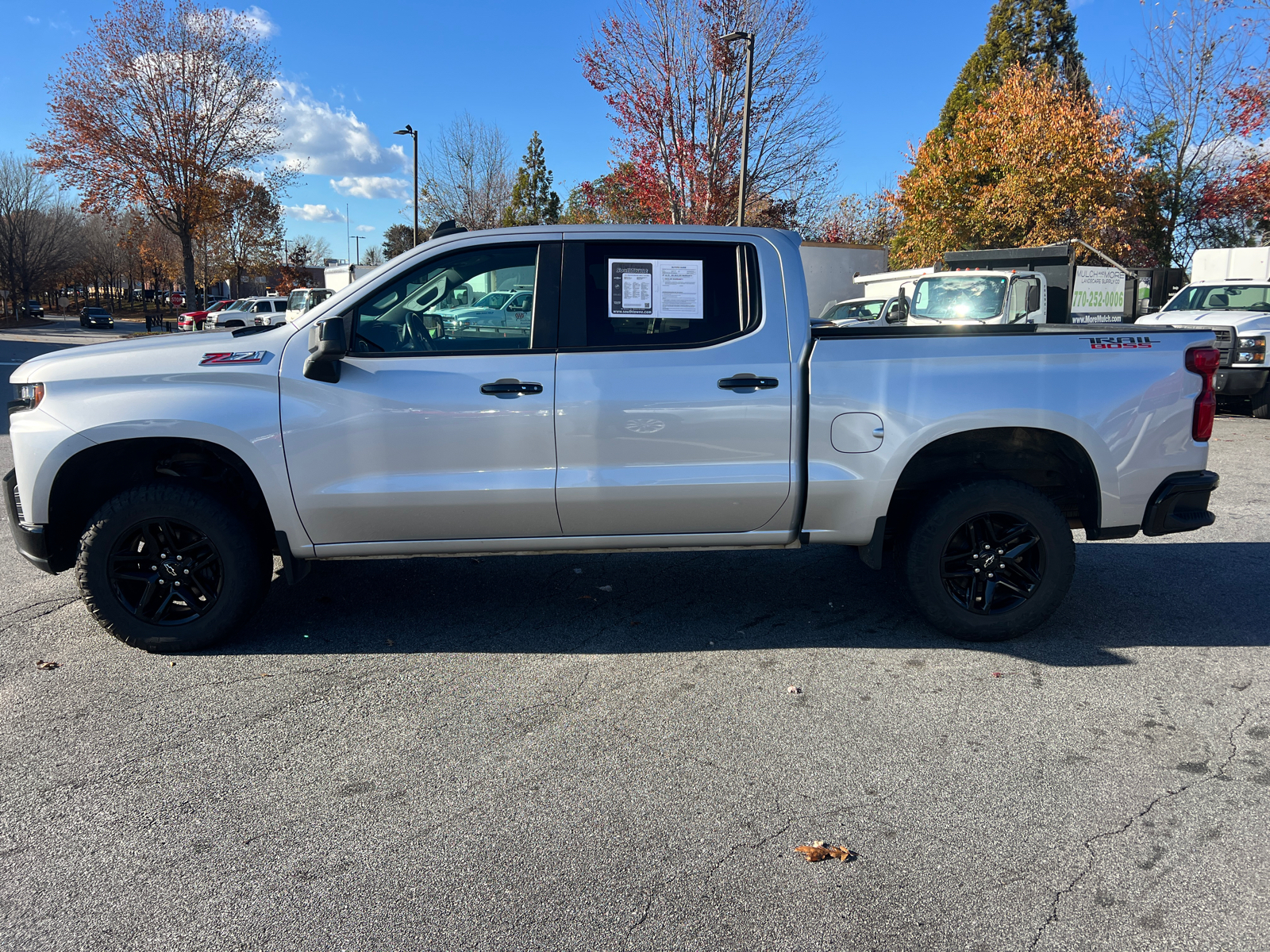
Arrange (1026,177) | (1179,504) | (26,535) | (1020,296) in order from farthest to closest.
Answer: (1026,177)
(1020,296)
(1179,504)
(26,535)

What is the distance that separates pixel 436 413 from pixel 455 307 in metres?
0.54

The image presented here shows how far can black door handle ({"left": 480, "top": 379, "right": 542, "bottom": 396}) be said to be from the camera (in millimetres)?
4117

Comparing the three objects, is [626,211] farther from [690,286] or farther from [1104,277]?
[690,286]

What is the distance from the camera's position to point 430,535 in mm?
4285

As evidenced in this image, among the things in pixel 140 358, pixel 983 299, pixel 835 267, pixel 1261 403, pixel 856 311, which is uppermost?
pixel 835 267

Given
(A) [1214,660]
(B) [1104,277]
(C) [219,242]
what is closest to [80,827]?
(A) [1214,660]

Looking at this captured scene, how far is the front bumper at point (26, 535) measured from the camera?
421 centimetres

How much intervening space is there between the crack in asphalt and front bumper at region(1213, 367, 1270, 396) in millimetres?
10643

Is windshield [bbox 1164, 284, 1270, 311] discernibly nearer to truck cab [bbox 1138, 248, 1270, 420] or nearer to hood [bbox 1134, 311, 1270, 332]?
truck cab [bbox 1138, 248, 1270, 420]

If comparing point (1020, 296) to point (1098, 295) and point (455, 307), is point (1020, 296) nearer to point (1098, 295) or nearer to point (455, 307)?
point (1098, 295)

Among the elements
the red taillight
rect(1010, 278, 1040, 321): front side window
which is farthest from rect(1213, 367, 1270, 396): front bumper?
the red taillight

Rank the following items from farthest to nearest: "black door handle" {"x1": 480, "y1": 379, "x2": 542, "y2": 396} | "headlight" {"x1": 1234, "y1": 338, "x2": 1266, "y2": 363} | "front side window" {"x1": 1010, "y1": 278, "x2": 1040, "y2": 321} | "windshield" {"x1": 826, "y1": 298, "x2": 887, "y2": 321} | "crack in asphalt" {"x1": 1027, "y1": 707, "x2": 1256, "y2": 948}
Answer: "windshield" {"x1": 826, "y1": 298, "x2": 887, "y2": 321}, "front side window" {"x1": 1010, "y1": 278, "x2": 1040, "y2": 321}, "headlight" {"x1": 1234, "y1": 338, "x2": 1266, "y2": 363}, "black door handle" {"x1": 480, "y1": 379, "x2": 542, "y2": 396}, "crack in asphalt" {"x1": 1027, "y1": 707, "x2": 1256, "y2": 948}

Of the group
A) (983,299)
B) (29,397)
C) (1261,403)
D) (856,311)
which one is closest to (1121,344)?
(29,397)

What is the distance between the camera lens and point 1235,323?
12461 millimetres
